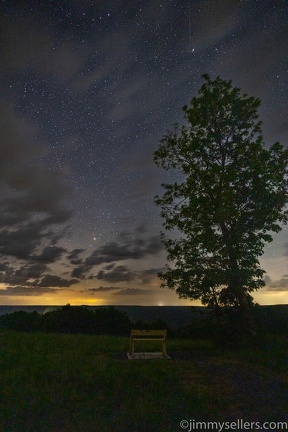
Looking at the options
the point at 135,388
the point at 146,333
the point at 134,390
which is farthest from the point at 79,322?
the point at 134,390

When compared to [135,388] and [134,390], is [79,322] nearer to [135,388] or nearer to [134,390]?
[135,388]

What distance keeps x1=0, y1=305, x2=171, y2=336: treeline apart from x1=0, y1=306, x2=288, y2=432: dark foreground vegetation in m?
9.75

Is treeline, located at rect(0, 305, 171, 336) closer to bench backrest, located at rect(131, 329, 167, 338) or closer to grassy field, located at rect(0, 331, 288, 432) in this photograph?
bench backrest, located at rect(131, 329, 167, 338)

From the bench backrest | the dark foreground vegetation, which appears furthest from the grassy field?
the bench backrest

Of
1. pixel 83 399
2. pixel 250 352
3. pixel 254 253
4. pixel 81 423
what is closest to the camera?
pixel 81 423

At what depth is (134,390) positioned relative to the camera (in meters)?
8.55

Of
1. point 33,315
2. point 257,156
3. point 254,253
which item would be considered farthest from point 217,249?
point 33,315

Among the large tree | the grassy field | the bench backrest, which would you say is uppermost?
the large tree

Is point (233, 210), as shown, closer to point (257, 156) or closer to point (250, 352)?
point (257, 156)

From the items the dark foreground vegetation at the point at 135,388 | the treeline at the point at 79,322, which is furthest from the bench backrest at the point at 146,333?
the treeline at the point at 79,322

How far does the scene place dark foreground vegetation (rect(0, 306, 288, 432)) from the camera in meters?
6.81

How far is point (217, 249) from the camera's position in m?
17.1

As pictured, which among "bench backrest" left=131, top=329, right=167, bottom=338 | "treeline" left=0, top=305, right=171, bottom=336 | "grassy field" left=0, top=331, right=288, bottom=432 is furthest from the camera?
"treeline" left=0, top=305, right=171, bottom=336

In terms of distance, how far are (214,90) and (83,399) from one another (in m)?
17.2
